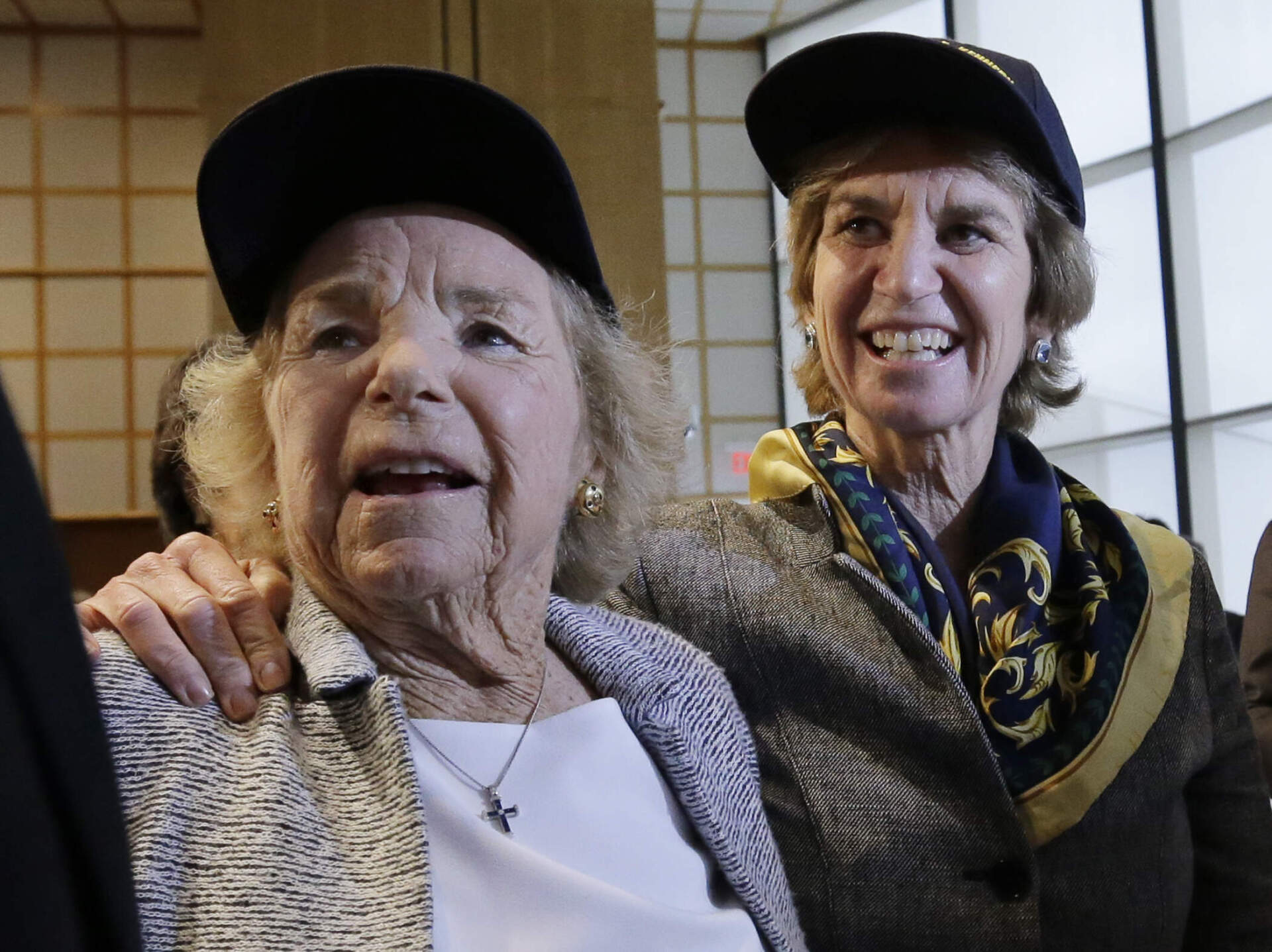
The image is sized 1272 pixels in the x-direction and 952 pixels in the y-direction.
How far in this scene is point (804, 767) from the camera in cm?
156

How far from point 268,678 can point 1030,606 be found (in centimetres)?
96

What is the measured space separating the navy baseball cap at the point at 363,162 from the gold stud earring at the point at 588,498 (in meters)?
0.34

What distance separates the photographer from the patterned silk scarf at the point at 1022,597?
5.17 feet

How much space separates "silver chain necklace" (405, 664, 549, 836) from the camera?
4.13 ft

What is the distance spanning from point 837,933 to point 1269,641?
1.79 m

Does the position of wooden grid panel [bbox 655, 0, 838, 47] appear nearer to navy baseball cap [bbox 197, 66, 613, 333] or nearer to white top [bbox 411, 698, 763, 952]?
navy baseball cap [bbox 197, 66, 613, 333]

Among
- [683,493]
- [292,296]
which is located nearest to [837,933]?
[683,493]

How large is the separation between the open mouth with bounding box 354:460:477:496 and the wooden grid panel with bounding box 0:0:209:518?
23.3ft

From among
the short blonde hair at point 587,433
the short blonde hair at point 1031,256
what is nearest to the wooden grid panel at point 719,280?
the short blonde hair at point 1031,256

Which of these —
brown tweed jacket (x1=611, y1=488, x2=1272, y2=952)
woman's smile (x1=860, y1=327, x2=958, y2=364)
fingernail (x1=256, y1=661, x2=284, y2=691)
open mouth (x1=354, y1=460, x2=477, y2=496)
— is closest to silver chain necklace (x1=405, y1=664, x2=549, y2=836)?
fingernail (x1=256, y1=661, x2=284, y2=691)

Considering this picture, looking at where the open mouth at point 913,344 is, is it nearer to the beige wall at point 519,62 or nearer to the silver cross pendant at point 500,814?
the silver cross pendant at point 500,814

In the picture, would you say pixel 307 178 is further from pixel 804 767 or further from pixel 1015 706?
pixel 1015 706

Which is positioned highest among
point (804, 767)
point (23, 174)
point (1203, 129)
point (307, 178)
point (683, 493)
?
point (23, 174)

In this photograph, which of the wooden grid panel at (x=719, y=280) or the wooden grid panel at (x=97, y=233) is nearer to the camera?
the wooden grid panel at (x=719, y=280)
